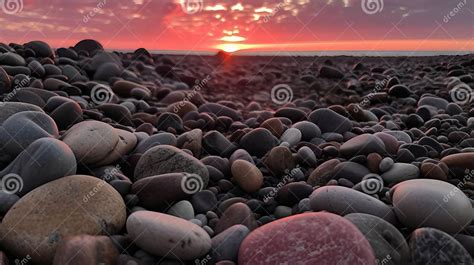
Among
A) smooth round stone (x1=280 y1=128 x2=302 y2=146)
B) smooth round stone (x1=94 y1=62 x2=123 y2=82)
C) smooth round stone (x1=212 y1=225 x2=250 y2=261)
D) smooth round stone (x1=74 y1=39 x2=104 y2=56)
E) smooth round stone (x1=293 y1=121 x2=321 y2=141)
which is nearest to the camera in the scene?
smooth round stone (x1=212 y1=225 x2=250 y2=261)

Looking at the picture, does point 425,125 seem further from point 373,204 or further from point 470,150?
point 373,204

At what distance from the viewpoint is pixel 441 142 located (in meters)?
5.88

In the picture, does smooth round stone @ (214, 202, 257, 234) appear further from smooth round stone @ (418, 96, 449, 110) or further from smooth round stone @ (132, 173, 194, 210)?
smooth round stone @ (418, 96, 449, 110)

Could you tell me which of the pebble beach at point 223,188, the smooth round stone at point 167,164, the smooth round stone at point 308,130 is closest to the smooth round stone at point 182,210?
the pebble beach at point 223,188

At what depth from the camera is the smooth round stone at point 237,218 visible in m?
3.87

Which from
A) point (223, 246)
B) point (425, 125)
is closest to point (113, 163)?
point (223, 246)

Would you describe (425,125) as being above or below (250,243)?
above

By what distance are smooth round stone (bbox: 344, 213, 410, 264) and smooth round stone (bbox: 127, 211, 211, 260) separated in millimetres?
1198

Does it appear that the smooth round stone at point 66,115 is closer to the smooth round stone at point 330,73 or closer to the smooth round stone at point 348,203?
the smooth round stone at point 348,203

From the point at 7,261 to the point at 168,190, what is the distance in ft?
4.41

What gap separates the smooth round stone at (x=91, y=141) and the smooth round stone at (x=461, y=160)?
337 cm

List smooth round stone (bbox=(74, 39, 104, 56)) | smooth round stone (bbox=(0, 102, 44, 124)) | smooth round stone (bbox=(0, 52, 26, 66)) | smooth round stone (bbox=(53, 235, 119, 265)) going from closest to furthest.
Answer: smooth round stone (bbox=(53, 235, 119, 265)) → smooth round stone (bbox=(0, 102, 44, 124)) → smooth round stone (bbox=(0, 52, 26, 66)) → smooth round stone (bbox=(74, 39, 104, 56))

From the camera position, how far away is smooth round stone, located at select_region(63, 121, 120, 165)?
4.42m

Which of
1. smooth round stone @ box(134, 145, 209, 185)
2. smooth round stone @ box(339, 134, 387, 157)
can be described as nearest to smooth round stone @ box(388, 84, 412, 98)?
smooth round stone @ box(339, 134, 387, 157)
